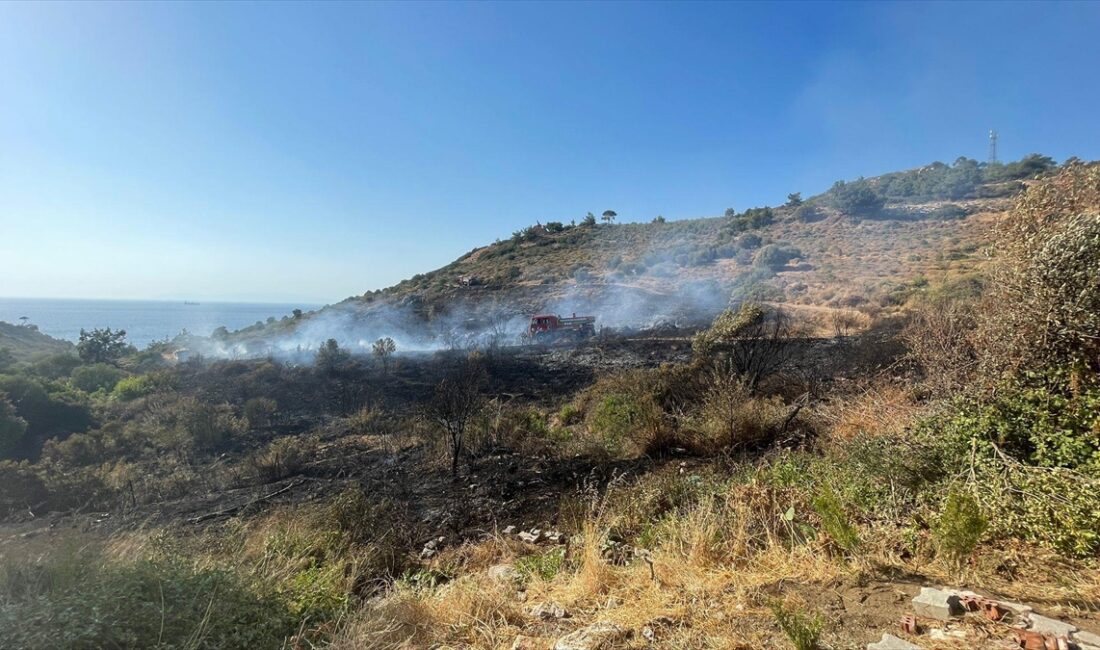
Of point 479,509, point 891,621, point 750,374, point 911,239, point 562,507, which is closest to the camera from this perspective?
point 891,621

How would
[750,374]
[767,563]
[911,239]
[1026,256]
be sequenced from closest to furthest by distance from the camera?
[767,563] < [1026,256] < [750,374] < [911,239]

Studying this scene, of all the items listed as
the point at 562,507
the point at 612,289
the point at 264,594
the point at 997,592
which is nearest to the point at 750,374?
the point at 562,507

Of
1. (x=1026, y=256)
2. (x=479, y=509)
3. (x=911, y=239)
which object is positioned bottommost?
(x=479, y=509)

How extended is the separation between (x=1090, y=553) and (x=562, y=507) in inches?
161

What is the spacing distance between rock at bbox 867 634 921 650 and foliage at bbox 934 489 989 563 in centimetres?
82

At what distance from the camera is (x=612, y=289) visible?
34.5 m

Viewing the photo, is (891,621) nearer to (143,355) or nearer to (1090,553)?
(1090,553)

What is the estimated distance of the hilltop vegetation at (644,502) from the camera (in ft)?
8.46

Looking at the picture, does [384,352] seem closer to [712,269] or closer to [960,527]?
[960,527]

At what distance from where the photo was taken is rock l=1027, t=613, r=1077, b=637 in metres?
2.01

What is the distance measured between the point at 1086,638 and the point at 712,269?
3706 centimetres

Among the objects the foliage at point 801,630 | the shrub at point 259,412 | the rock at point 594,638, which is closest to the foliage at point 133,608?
the rock at point 594,638

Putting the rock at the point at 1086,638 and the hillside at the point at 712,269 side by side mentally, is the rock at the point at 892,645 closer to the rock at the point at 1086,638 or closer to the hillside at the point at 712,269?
the rock at the point at 1086,638

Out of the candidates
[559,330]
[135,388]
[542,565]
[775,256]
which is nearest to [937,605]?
[542,565]
